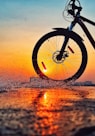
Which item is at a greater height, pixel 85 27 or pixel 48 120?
pixel 85 27

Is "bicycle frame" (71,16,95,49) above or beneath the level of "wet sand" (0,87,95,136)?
above

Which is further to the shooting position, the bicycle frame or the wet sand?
the bicycle frame

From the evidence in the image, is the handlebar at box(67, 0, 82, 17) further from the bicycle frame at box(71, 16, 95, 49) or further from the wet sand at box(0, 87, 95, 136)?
the wet sand at box(0, 87, 95, 136)

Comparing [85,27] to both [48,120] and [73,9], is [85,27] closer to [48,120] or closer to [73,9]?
[73,9]

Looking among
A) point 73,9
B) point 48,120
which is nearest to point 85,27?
point 73,9

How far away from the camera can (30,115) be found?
4762 millimetres

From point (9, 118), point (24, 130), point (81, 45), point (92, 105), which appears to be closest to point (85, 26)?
point (81, 45)

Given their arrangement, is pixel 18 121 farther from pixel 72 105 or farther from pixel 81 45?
pixel 81 45

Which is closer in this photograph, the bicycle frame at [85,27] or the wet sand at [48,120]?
the wet sand at [48,120]

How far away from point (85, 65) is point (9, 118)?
21.0ft

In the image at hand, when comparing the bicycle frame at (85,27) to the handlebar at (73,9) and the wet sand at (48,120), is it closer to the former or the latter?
the handlebar at (73,9)

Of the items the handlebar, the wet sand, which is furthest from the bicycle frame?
the wet sand

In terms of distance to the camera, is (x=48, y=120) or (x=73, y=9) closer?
(x=48, y=120)

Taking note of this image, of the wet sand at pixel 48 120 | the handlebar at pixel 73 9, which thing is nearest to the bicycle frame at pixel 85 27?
the handlebar at pixel 73 9
